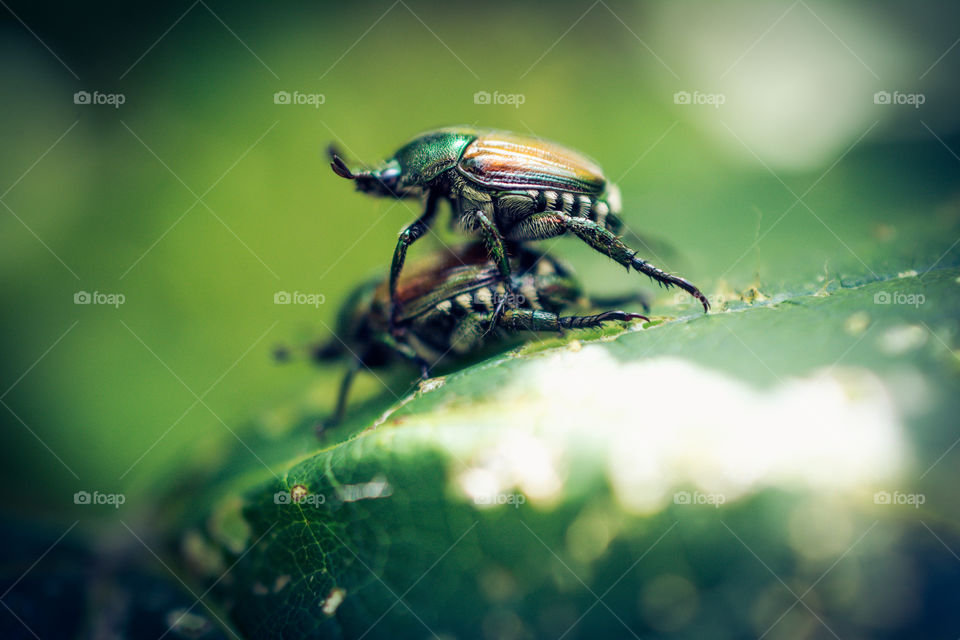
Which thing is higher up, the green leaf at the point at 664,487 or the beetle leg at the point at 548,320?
the beetle leg at the point at 548,320

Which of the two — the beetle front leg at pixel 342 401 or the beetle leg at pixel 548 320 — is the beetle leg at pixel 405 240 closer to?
the beetle front leg at pixel 342 401

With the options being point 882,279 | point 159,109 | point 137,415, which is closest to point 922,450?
point 882,279

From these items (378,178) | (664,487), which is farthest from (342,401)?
(664,487)

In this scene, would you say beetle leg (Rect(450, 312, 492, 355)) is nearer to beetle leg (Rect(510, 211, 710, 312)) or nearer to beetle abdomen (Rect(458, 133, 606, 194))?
beetle leg (Rect(510, 211, 710, 312))

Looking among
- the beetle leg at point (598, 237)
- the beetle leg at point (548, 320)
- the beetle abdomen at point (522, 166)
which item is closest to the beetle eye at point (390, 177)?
the beetle abdomen at point (522, 166)

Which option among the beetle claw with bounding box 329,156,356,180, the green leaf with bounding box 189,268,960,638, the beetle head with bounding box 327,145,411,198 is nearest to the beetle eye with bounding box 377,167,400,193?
the beetle head with bounding box 327,145,411,198

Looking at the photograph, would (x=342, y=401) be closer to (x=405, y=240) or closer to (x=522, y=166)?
(x=405, y=240)
